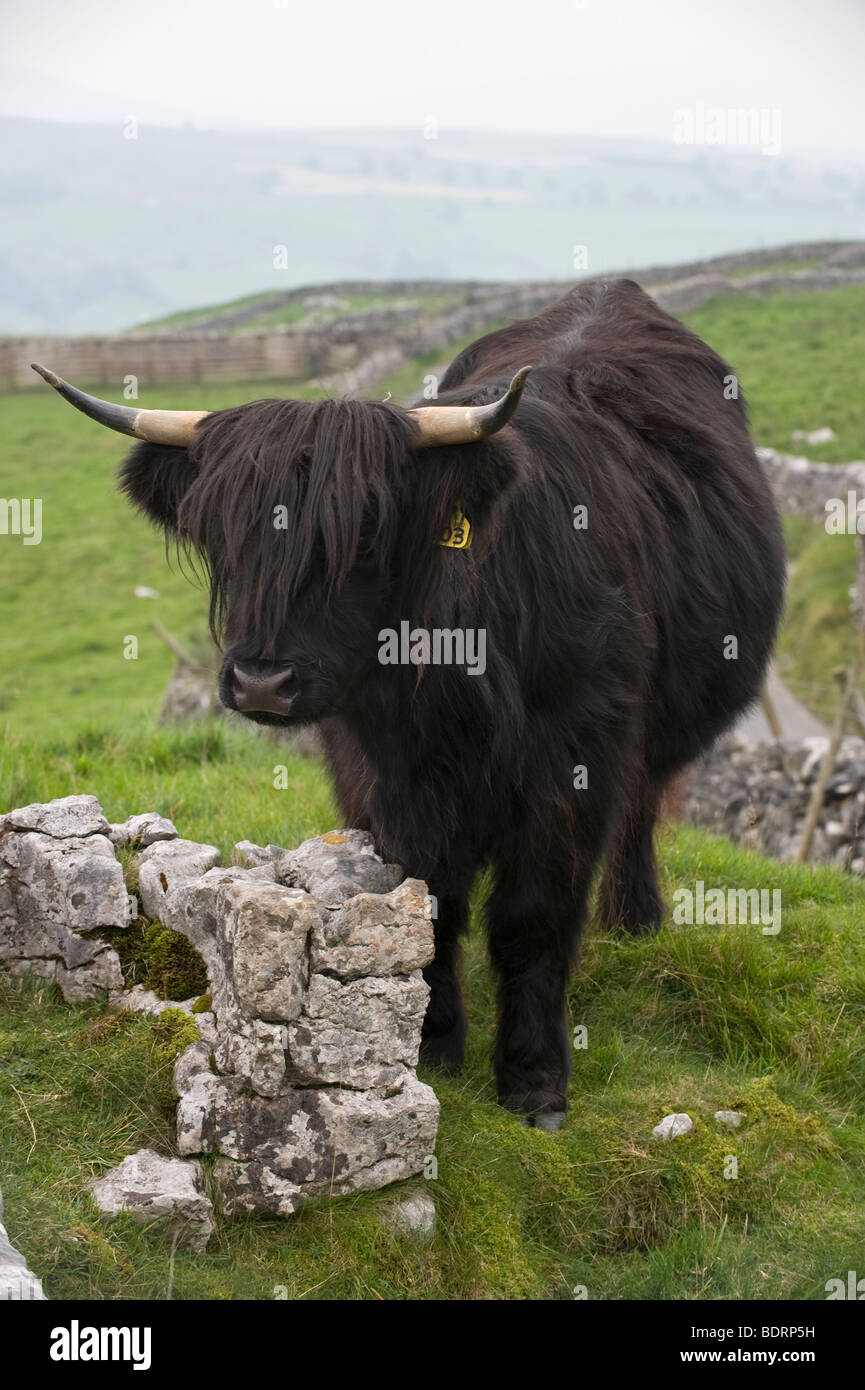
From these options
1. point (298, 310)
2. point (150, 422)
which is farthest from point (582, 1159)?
point (298, 310)

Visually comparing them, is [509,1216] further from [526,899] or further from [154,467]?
[154,467]

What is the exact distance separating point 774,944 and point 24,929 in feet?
9.86

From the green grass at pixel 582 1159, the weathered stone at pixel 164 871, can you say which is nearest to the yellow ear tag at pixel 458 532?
the weathered stone at pixel 164 871

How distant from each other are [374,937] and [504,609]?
1.03 m

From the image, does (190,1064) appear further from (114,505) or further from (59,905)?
(114,505)

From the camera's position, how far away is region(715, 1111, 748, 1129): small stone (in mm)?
4402

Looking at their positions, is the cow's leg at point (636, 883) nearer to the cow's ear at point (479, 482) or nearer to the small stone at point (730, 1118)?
the small stone at point (730, 1118)

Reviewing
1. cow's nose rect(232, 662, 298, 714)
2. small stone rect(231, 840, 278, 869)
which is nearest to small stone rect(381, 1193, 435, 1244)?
small stone rect(231, 840, 278, 869)

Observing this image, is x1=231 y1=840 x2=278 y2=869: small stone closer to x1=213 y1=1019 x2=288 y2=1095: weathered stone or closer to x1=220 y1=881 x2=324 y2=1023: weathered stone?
x1=220 y1=881 x2=324 y2=1023: weathered stone

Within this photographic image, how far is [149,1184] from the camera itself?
3527 mm

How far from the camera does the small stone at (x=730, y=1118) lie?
4402 millimetres

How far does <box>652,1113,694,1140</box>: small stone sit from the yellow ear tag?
1.90m

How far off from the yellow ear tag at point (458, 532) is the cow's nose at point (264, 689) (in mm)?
635
